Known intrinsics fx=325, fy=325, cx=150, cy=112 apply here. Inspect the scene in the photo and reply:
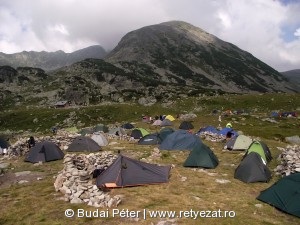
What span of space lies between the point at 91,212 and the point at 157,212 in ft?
11.5

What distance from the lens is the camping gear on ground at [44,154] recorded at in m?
31.9

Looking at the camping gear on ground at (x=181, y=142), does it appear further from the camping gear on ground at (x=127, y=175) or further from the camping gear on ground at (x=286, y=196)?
A: the camping gear on ground at (x=286, y=196)

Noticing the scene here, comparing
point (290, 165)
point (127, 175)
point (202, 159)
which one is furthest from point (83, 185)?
point (290, 165)

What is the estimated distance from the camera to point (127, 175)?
21.9 m

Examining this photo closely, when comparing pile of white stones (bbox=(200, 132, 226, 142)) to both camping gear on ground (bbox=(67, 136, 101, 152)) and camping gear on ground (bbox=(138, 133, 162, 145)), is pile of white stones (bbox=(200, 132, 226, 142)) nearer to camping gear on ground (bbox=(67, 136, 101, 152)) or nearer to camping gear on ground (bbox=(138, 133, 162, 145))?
camping gear on ground (bbox=(138, 133, 162, 145))

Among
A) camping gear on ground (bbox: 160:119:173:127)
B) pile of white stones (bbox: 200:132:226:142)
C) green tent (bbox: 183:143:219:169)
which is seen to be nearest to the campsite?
green tent (bbox: 183:143:219:169)

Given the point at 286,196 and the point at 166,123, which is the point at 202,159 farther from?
the point at 166,123

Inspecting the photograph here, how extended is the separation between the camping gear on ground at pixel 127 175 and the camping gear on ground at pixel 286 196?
6941mm

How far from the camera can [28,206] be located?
18.9 meters

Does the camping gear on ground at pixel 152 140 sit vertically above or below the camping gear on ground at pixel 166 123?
below

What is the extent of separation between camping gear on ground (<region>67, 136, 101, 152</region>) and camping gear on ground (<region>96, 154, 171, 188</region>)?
1515cm

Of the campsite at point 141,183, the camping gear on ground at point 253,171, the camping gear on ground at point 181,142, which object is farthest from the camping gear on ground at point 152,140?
the camping gear on ground at point 253,171

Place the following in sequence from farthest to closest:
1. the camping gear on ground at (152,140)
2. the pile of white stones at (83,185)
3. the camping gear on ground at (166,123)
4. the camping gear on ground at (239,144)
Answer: the camping gear on ground at (166,123) < the camping gear on ground at (152,140) < the camping gear on ground at (239,144) < the pile of white stones at (83,185)

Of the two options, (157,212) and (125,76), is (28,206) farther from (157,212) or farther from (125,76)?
(125,76)
